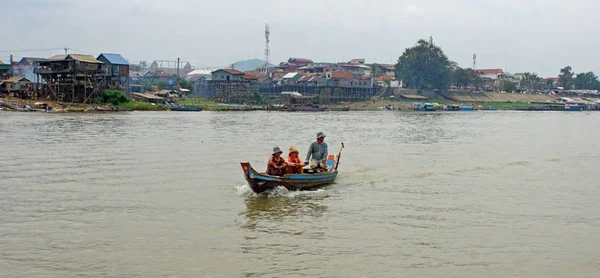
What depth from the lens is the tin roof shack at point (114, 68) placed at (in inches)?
2334

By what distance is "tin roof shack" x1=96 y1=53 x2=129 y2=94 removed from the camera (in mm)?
59281

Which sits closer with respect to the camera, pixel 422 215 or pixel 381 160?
pixel 422 215

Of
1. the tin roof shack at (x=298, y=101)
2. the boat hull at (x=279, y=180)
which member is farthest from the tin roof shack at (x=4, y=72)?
the boat hull at (x=279, y=180)

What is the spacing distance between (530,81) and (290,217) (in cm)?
11678

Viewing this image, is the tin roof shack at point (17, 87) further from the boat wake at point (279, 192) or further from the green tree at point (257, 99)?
the boat wake at point (279, 192)

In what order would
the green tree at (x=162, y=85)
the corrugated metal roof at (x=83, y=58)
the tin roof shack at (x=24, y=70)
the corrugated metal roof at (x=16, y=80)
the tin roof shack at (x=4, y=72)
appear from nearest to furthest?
the corrugated metal roof at (x=83, y=58) < the corrugated metal roof at (x=16, y=80) < the tin roof shack at (x=4, y=72) < the tin roof shack at (x=24, y=70) < the green tree at (x=162, y=85)

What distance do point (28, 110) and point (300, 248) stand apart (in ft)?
145

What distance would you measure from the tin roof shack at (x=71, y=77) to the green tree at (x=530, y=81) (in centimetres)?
9145

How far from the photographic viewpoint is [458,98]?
95.1 meters

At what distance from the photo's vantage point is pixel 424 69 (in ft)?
301

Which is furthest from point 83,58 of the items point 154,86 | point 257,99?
point 154,86

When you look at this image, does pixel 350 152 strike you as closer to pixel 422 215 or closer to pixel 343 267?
pixel 422 215

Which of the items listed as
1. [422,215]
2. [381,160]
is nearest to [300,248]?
[422,215]

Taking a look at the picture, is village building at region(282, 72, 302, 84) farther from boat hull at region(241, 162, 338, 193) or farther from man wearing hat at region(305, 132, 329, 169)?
boat hull at region(241, 162, 338, 193)
